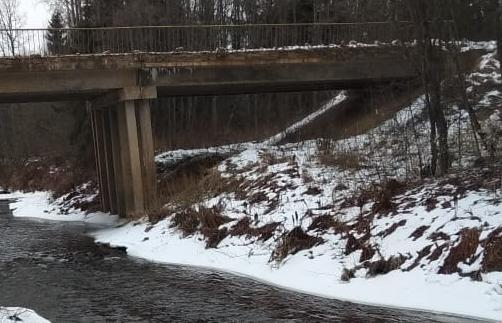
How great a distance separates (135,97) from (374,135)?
28.9ft

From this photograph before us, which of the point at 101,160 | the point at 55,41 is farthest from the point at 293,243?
the point at 101,160

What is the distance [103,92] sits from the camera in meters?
23.1

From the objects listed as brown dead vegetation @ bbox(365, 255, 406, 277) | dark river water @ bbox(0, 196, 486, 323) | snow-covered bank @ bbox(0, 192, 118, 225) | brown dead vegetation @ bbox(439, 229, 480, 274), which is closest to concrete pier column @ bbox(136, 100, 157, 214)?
snow-covered bank @ bbox(0, 192, 118, 225)

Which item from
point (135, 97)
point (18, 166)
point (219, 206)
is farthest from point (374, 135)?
point (18, 166)

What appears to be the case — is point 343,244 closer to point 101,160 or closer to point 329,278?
point 329,278

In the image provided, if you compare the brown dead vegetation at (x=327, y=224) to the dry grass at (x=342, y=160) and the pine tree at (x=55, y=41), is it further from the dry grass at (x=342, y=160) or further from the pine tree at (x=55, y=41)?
Answer: the pine tree at (x=55, y=41)

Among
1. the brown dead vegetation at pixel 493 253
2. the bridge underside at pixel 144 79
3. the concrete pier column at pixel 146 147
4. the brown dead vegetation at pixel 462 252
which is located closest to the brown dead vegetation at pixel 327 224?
the brown dead vegetation at pixel 462 252

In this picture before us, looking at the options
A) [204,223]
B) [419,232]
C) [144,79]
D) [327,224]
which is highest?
[144,79]

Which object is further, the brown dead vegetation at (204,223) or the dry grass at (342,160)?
the dry grass at (342,160)

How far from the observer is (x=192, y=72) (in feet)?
73.8

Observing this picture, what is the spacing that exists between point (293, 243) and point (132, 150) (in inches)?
427

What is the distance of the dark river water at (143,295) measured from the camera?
33.5 feet

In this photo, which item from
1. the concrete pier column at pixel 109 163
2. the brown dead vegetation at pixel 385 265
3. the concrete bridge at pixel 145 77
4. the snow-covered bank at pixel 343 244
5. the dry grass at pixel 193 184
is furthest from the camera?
the concrete pier column at pixel 109 163

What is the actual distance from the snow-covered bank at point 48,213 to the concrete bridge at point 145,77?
1.59 m
